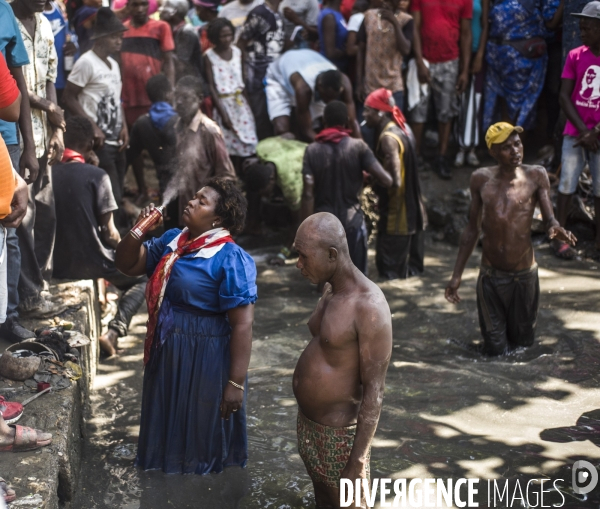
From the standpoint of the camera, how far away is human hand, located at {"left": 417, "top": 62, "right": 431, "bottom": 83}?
1022 cm

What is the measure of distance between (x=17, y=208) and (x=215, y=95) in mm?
5351

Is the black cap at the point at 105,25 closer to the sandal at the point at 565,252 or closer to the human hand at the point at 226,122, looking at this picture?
the human hand at the point at 226,122

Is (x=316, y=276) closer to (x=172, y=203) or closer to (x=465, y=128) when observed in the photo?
(x=172, y=203)

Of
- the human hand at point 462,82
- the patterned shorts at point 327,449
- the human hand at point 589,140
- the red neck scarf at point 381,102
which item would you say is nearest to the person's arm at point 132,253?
the patterned shorts at point 327,449

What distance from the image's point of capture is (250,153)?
9938mm

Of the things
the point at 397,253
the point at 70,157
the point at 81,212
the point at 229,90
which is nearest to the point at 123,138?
the point at 229,90

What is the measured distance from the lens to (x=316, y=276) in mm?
3963

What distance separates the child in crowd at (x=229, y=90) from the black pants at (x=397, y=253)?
2.11 metres

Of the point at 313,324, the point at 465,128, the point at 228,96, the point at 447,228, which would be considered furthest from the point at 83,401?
the point at 465,128

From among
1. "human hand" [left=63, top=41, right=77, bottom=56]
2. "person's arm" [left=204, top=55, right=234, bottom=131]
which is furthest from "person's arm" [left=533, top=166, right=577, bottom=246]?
"human hand" [left=63, top=41, right=77, bottom=56]

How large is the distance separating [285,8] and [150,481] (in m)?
7.15

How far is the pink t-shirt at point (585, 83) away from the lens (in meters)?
8.63

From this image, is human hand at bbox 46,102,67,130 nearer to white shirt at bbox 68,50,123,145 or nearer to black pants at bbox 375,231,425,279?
white shirt at bbox 68,50,123,145

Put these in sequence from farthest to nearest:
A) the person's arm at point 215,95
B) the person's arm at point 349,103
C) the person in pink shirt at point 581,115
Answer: the person's arm at point 215,95 < the person's arm at point 349,103 < the person in pink shirt at point 581,115
